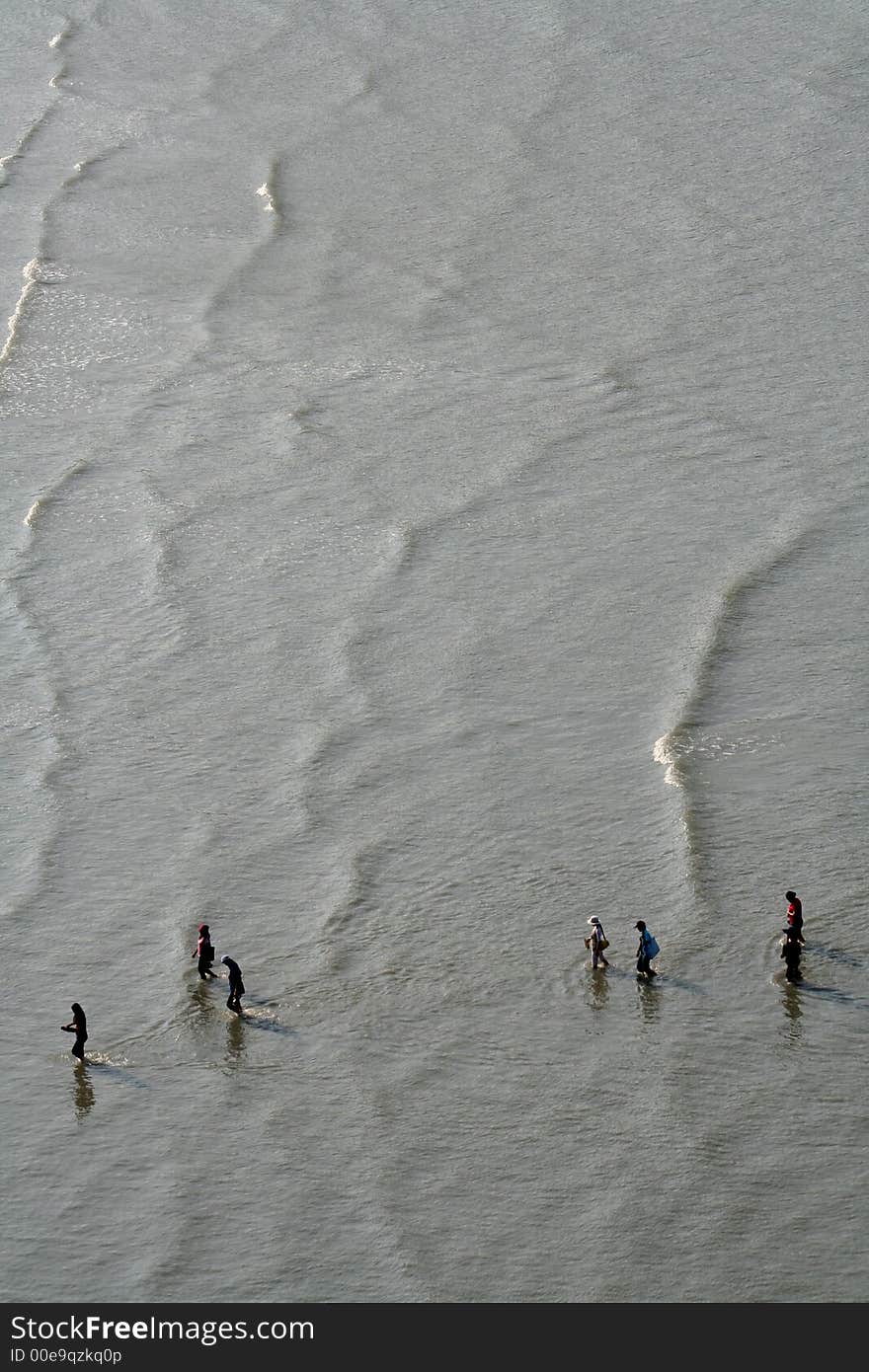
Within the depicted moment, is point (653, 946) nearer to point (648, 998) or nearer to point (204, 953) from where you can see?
point (648, 998)

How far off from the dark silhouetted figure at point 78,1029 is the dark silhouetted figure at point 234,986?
1.19m

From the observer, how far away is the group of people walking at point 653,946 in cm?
1595

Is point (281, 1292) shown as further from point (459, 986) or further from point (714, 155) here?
point (714, 155)

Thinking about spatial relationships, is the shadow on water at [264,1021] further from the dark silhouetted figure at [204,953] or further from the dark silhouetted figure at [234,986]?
the dark silhouetted figure at [204,953]

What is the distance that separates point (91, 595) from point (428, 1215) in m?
11.3

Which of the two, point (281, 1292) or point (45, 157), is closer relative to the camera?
point (281, 1292)

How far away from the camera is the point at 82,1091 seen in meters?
15.4

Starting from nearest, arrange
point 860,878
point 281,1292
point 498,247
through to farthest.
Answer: point 281,1292, point 860,878, point 498,247

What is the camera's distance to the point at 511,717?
20375mm

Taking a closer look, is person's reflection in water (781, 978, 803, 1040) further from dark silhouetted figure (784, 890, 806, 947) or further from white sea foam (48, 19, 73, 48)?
white sea foam (48, 19, 73, 48)

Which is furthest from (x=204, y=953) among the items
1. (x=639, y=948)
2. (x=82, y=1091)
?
(x=639, y=948)

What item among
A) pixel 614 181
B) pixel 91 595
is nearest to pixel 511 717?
pixel 91 595

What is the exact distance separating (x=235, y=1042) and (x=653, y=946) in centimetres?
346

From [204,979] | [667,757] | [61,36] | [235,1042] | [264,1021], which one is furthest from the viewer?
[61,36]
